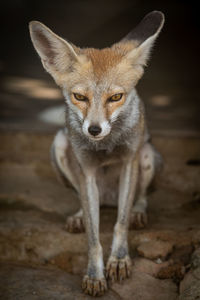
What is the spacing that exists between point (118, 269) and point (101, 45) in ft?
15.1

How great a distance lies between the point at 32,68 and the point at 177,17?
2665 mm

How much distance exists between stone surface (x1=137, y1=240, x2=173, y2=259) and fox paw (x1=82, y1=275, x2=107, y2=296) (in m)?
0.45

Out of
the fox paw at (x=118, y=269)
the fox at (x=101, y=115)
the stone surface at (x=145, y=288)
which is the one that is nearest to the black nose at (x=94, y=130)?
the fox at (x=101, y=115)

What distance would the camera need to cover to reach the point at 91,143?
2.84 meters

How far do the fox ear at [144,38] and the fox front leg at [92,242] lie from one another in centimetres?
105

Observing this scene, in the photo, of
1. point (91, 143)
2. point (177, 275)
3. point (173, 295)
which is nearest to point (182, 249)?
point (177, 275)

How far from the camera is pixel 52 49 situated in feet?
8.84

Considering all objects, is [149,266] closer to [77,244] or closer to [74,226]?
[77,244]

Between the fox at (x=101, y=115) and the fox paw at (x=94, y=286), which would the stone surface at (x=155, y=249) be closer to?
the fox at (x=101, y=115)

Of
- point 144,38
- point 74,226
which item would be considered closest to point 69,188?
point 74,226

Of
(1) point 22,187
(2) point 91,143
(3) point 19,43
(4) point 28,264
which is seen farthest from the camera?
(3) point 19,43

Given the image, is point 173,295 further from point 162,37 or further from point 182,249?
point 162,37

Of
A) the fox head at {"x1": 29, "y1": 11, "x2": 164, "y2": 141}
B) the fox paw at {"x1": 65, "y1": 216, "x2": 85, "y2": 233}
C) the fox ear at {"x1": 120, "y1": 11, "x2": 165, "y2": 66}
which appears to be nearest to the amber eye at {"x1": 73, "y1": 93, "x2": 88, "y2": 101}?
the fox head at {"x1": 29, "y1": 11, "x2": 164, "y2": 141}

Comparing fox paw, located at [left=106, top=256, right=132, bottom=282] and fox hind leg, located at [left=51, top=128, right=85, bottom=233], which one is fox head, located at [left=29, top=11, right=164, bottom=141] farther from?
fox paw, located at [left=106, top=256, right=132, bottom=282]
